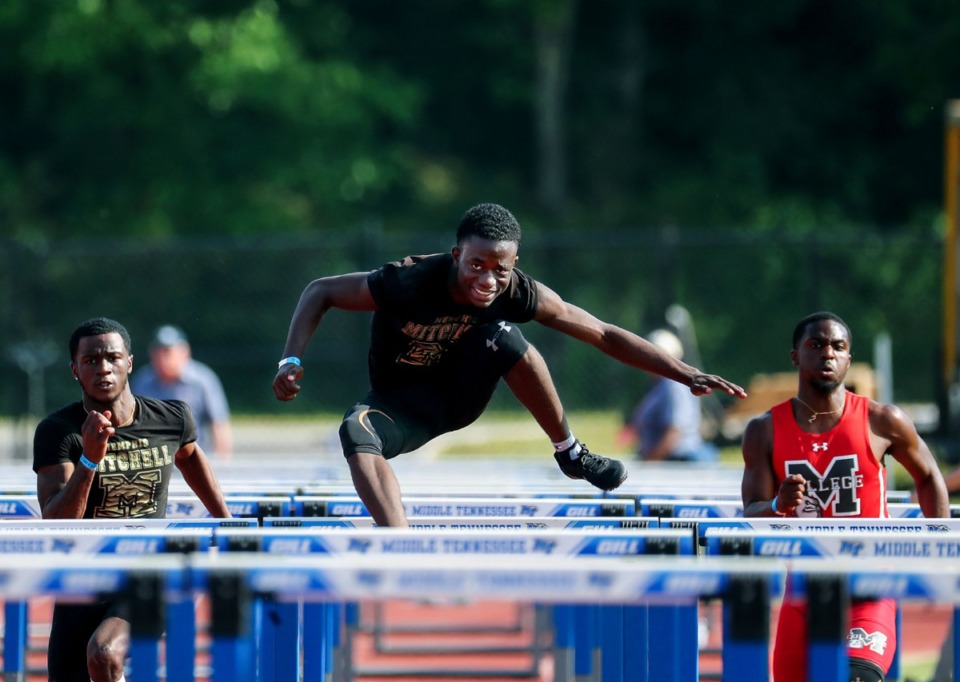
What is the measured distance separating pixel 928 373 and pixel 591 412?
5.40m

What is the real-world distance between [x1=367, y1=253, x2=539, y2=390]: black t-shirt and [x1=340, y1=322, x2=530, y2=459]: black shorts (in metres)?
0.06

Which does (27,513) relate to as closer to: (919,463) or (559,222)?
(919,463)

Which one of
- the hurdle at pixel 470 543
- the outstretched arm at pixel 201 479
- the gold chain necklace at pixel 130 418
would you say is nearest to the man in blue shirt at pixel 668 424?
the outstretched arm at pixel 201 479

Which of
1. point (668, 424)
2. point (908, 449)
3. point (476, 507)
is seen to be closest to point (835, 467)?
point (908, 449)

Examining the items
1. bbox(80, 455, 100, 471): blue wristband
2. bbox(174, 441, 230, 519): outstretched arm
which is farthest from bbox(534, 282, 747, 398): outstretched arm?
bbox(80, 455, 100, 471): blue wristband

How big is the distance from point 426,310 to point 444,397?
0.46m

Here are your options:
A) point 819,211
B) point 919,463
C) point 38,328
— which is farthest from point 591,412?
point 919,463

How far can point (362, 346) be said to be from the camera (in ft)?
55.5

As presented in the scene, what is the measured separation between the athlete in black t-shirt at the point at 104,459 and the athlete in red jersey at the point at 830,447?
2053mm

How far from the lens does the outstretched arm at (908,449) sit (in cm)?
539

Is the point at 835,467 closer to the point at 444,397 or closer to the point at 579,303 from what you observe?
the point at 444,397

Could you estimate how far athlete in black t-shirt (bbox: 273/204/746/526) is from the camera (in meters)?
5.37

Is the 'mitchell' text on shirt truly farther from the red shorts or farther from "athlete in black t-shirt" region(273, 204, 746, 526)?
the red shorts

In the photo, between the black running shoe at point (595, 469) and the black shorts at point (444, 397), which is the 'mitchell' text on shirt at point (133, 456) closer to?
the black shorts at point (444, 397)
